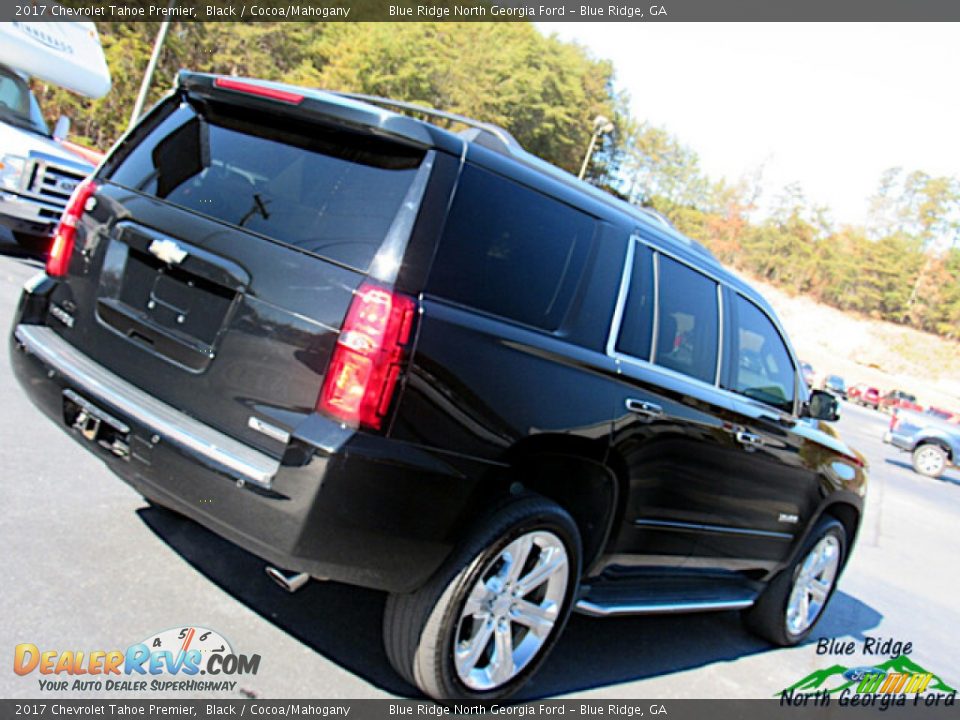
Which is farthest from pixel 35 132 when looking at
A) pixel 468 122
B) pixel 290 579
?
pixel 290 579

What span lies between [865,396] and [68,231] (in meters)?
58.4

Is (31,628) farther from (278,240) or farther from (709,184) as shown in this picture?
(709,184)

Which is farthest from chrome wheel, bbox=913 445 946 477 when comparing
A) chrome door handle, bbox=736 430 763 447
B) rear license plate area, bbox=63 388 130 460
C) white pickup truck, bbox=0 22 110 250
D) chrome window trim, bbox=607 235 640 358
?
rear license plate area, bbox=63 388 130 460

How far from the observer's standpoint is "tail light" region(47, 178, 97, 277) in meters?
3.46

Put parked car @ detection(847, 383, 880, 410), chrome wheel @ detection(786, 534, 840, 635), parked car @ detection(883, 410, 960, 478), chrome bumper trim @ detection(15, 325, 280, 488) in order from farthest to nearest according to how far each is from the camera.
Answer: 1. parked car @ detection(847, 383, 880, 410)
2. parked car @ detection(883, 410, 960, 478)
3. chrome wheel @ detection(786, 534, 840, 635)
4. chrome bumper trim @ detection(15, 325, 280, 488)

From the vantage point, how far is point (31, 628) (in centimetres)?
291

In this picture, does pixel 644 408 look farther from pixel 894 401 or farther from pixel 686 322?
pixel 894 401

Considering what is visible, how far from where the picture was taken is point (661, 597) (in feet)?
12.9

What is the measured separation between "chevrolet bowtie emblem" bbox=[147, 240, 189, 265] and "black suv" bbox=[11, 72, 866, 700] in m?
0.02

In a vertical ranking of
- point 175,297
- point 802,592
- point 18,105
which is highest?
point 18,105

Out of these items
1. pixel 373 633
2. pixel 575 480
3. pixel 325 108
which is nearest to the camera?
pixel 325 108

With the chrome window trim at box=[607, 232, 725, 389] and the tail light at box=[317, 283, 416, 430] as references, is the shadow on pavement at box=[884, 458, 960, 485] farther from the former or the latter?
the tail light at box=[317, 283, 416, 430]

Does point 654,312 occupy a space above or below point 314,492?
above

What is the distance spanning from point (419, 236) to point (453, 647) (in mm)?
1458
